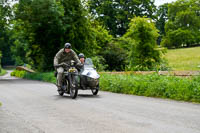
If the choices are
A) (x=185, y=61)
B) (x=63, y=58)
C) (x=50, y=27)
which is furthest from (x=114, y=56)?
(x=63, y=58)

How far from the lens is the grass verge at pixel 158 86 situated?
1089cm

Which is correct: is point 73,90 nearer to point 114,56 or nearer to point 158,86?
point 158,86

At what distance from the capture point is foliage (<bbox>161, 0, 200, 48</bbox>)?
68.1m

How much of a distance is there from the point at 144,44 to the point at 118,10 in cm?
3174

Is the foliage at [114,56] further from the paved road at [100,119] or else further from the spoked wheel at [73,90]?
the paved road at [100,119]

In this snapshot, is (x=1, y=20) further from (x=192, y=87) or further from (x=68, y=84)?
(x=192, y=87)

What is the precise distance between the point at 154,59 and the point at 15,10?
1425 centimetres

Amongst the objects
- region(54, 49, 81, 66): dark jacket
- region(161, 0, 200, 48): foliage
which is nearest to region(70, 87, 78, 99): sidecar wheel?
region(54, 49, 81, 66): dark jacket

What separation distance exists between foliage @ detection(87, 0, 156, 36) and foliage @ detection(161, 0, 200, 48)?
1369 centimetres

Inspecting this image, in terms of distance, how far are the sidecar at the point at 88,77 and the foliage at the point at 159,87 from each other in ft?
5.54

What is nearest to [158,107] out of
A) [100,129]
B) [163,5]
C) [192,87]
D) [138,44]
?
[192,87]

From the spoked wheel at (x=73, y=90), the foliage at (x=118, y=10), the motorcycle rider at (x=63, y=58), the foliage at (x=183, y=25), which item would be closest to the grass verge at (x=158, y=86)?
the motorcycle rider at (x=63, y=58)

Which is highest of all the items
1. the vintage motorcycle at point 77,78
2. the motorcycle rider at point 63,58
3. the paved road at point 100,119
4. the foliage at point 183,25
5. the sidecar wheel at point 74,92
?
the foliage at point 183,25

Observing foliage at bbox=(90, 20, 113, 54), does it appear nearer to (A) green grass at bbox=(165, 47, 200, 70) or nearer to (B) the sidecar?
(A) green grass at bbox=(165, 47, 200, 70)
